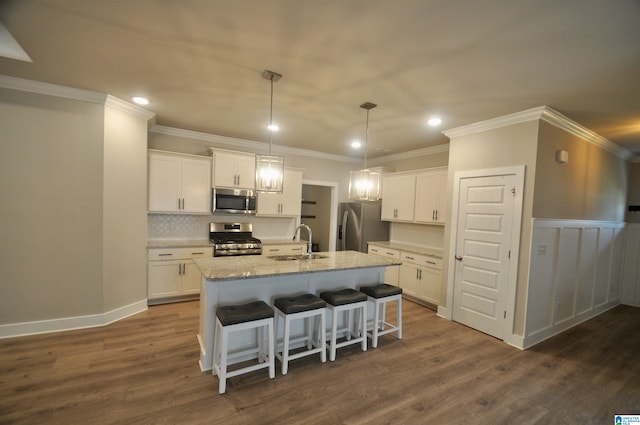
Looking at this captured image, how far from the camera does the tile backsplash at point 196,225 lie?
443 centimetres

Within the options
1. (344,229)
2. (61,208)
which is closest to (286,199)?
(344,229)

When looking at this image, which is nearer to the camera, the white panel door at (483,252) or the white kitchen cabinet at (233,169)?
the white panel door at (483,252)

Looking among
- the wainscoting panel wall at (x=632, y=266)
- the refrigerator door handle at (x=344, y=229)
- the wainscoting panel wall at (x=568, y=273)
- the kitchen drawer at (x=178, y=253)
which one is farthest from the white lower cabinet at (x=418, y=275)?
the wainscoting panel wall at (x=632, y=266)

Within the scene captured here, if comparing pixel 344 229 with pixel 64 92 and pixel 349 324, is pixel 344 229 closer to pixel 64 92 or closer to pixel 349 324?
pixel 349 324

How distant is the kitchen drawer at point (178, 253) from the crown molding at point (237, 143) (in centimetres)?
187

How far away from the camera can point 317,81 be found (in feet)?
8.51

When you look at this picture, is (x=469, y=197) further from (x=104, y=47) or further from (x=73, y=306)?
(x=73, y=306)

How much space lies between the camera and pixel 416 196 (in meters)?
4.85

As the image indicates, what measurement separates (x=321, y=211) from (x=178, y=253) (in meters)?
3.61

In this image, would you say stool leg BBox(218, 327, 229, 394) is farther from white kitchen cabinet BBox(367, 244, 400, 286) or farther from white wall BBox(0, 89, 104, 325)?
white kitchen cabinet BBox(367, 244, 400, 286)

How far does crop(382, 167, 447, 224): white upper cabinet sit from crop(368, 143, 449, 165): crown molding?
573mm

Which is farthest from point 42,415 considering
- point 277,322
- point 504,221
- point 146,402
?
point 504,221

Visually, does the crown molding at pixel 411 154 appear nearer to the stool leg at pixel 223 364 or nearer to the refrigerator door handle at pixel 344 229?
the refrigerator door handle at pixel 344 229

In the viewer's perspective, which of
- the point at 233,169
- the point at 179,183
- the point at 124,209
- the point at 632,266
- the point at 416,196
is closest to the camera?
the point at 124,209
